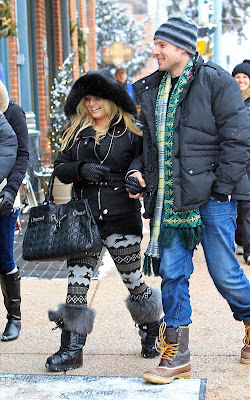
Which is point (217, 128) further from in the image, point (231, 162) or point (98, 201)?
point (98, 201)

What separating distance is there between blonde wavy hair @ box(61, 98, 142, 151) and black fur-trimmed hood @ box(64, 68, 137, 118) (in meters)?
0.03

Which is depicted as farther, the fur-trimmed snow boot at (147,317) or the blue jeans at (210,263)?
the fur-trimmed snow boot at (147,317)

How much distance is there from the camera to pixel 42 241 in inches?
165

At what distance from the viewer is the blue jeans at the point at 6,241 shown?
4.76 m

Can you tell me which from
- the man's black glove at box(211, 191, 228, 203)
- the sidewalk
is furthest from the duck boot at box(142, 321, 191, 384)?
the man's black glove at box(211, 191, 228, 203)

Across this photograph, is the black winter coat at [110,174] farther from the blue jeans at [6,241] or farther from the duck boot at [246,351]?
the duck boot at [246,351]

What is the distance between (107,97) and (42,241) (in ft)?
3.21

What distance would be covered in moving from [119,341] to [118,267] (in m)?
0.74

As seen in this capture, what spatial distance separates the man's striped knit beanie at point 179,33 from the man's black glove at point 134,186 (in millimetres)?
785

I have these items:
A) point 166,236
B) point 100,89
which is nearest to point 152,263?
point 166,236

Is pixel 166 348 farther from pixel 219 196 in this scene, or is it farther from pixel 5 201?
pixel 5 201

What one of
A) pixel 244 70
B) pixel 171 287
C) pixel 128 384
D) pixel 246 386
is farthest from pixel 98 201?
pixel 244 70

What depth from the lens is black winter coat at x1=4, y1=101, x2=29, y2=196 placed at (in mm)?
4664

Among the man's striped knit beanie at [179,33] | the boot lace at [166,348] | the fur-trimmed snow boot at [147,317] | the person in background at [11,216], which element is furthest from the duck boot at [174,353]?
the man's striped knit beanie at [179,33]
